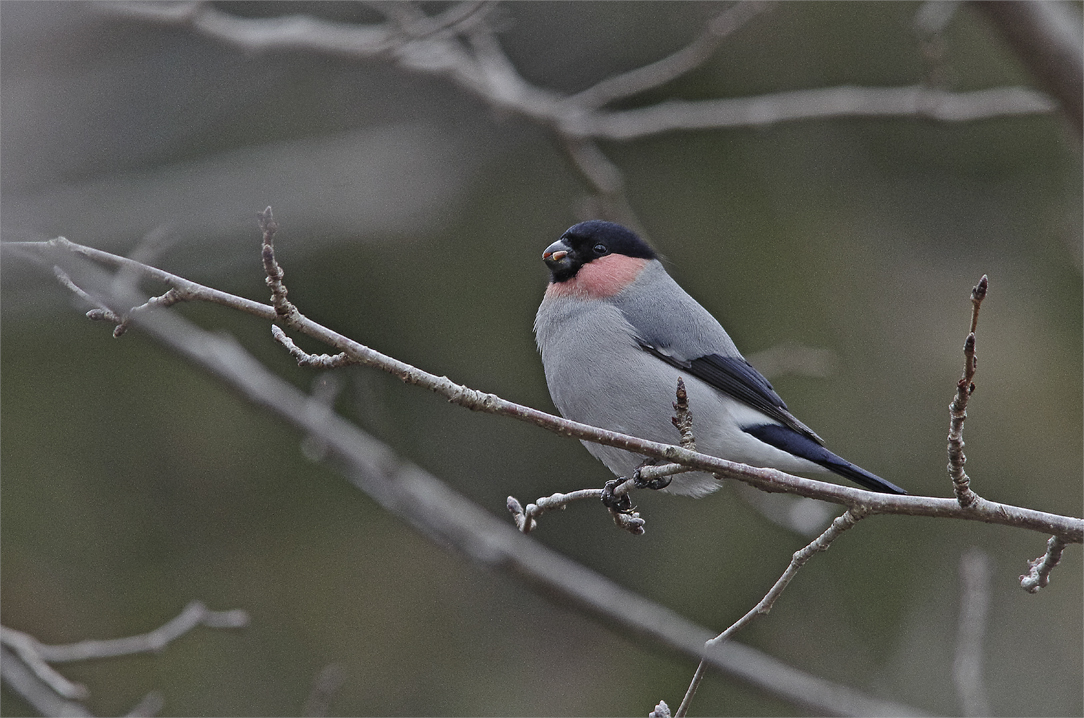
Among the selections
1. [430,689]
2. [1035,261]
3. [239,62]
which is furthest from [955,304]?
[239,62]

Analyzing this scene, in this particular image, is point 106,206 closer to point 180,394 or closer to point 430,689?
point 180,394

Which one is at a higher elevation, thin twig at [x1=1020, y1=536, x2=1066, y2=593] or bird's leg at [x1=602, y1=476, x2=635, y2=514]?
bird's leg at [x1=602, y1=476, x2=635, y2=514]

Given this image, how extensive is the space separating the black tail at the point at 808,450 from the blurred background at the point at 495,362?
2.60m

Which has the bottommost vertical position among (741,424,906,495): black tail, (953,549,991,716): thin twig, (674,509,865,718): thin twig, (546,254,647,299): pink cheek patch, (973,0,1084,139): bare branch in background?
(953,549,991,716): thin twig

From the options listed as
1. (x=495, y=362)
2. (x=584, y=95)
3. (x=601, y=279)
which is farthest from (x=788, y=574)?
(x=495, y=362)

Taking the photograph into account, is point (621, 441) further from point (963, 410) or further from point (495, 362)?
point (495, 362)

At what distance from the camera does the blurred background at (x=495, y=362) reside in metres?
6.48

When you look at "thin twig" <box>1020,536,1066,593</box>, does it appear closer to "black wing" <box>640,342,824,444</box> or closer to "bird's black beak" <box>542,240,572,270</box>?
"black wing" <box>640,342,824,444</box>

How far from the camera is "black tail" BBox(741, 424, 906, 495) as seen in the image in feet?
9.99

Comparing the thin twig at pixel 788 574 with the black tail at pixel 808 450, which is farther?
the black tail at pixel 808 450

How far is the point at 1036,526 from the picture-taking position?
231 cm

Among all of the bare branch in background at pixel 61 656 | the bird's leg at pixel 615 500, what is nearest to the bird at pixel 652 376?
the bird's leg at pixel 615 500

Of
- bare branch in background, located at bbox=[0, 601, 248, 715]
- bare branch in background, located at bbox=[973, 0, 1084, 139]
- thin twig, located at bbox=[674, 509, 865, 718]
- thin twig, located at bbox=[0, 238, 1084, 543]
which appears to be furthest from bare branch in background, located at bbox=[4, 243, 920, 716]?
bare branch in background, located at bbox=[973, 0, 1084, 139]

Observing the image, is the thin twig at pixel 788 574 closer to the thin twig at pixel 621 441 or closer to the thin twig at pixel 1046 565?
the thin twig at pixel 621 441
